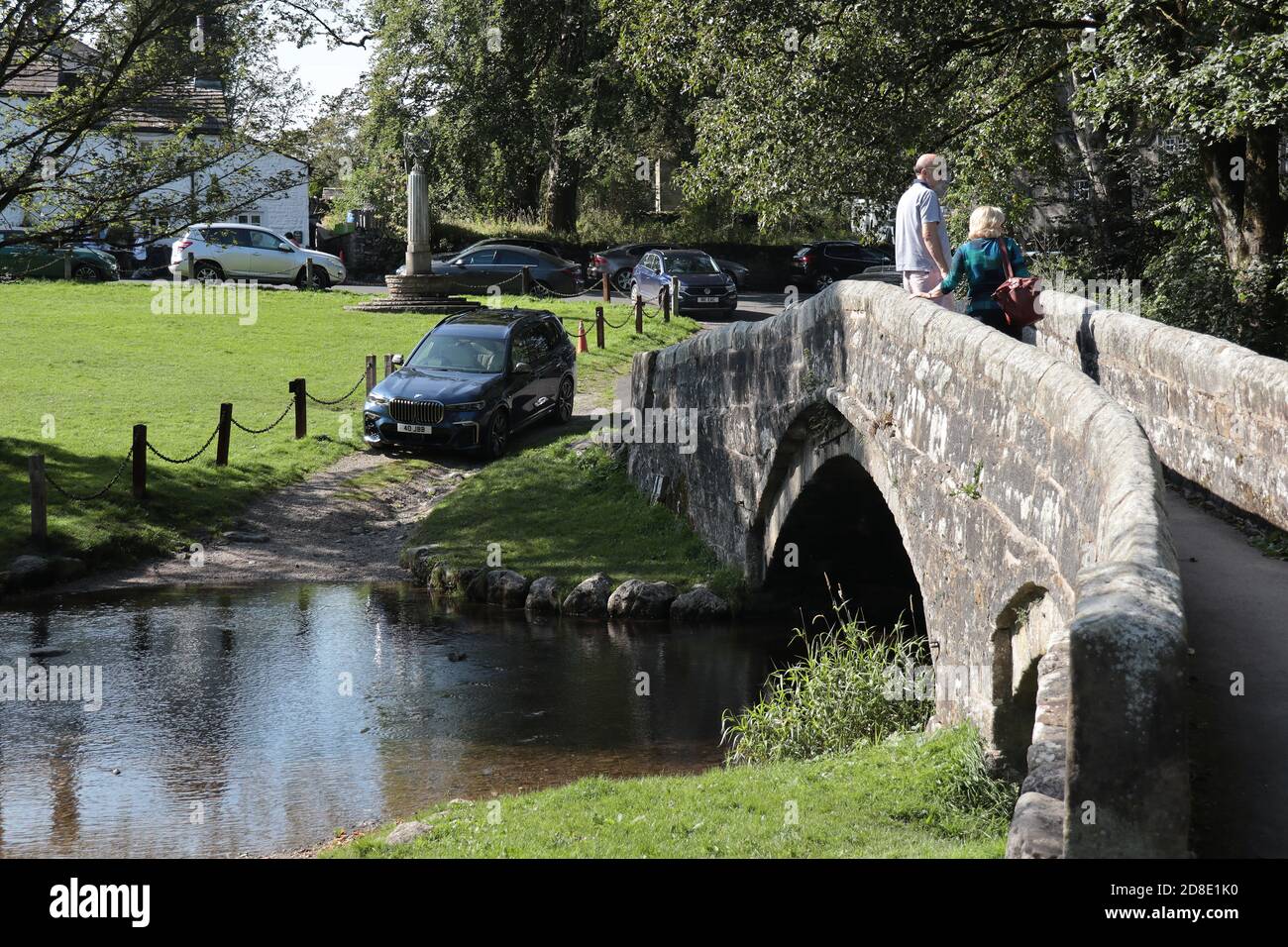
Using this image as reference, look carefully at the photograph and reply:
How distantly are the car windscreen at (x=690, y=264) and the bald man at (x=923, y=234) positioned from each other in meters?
21.8

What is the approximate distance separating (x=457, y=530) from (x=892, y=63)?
8386mm

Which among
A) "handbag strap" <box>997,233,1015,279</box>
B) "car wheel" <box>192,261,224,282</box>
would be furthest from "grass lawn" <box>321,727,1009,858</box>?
"car wheel" <box>192,261,224,282</box>

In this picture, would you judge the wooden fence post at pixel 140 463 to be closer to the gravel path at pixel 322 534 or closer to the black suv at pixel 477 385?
the gravel path at pixel 322 534

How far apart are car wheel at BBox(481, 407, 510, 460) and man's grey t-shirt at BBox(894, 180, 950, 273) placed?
935 centimetres

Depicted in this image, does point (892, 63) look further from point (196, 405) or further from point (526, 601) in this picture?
point (196, 405)

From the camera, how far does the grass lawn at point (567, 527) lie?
14.6 m

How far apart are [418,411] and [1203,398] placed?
1228cm

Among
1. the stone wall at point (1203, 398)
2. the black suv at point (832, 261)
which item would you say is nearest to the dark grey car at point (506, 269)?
the black suv at point (832, 261)

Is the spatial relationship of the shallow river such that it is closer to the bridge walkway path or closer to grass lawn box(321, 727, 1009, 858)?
grass lawn box(321, 727, 1009, 858)

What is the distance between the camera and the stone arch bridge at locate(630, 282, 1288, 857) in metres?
3.78

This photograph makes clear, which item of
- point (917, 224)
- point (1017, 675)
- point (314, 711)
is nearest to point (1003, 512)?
point (1017, 675)

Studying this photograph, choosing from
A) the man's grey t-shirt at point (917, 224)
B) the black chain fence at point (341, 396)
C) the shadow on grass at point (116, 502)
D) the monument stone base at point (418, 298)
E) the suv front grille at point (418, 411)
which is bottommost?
the shadow on grass at point (116, 502)

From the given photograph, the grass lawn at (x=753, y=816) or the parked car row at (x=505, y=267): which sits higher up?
the parked car row at (x=505, y=267)
